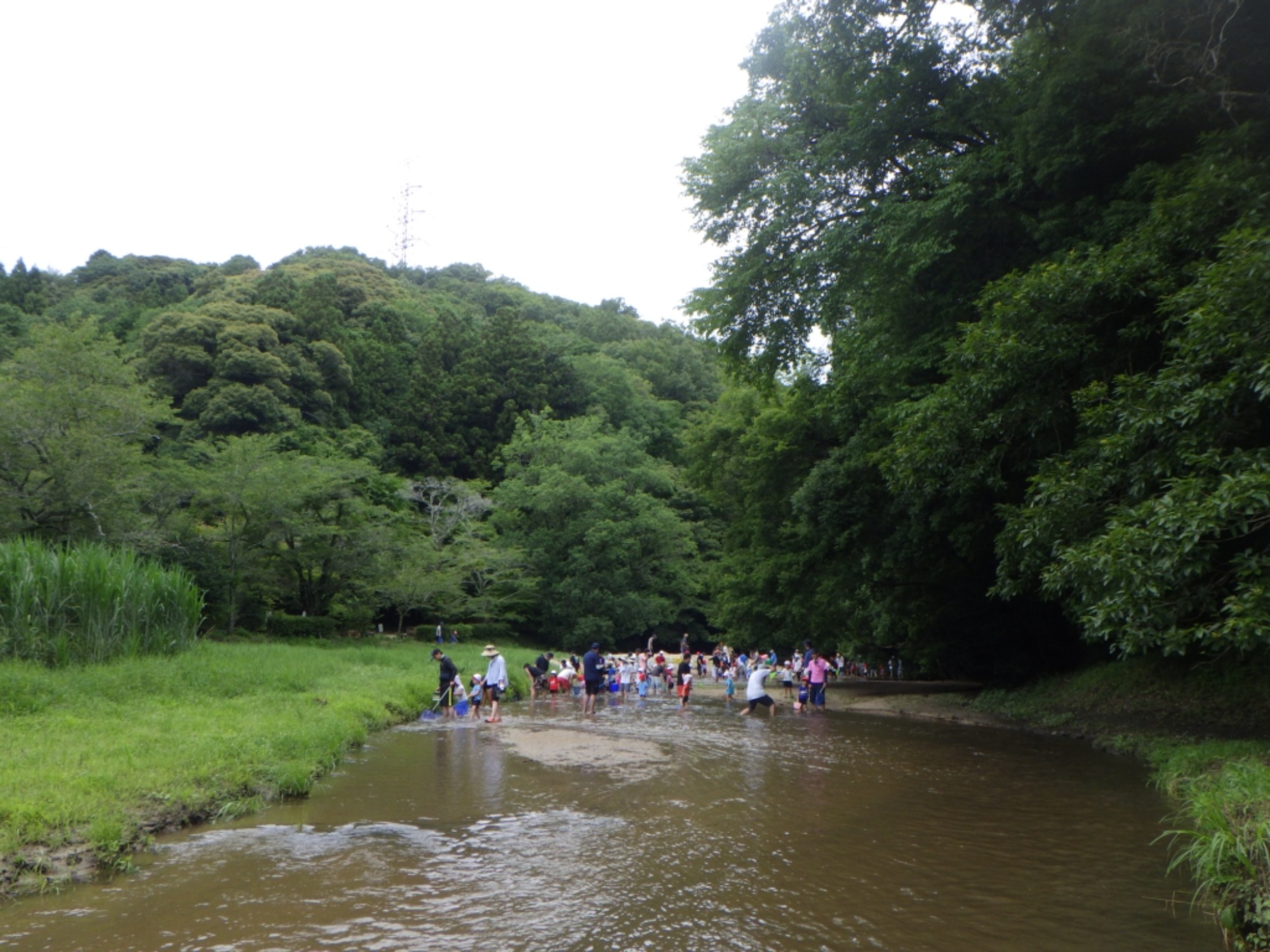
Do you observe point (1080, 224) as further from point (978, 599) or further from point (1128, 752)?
point (978, 599)

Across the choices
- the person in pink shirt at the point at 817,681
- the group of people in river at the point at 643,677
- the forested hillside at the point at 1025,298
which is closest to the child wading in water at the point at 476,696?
the group of people in river at the point at 643,677

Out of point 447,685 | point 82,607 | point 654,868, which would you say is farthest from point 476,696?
point 654,868

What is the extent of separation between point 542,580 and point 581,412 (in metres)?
18.0

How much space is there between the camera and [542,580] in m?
44.8

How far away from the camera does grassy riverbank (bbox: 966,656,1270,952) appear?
5.76 meters

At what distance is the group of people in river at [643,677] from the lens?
716 inches

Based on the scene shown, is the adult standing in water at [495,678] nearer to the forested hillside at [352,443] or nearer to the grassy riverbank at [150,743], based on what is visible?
the grassy riverbank at [150,743]

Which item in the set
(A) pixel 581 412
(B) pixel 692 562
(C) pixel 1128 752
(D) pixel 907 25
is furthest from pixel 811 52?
(A) pixel 581 412

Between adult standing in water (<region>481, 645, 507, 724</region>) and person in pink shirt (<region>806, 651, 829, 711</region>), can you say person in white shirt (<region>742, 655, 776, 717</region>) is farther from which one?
adult standing in water (<region>481, 645, 507, 724</region>)

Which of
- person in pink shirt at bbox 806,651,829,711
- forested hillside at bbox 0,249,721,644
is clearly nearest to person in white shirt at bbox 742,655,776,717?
person in pink shirt at bbox 806,651,829,711

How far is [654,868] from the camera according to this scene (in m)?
7.04

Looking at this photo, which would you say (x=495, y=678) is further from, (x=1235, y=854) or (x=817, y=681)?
(x=1235, y=854)

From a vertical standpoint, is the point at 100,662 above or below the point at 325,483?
below

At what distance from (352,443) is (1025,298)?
3816cm
